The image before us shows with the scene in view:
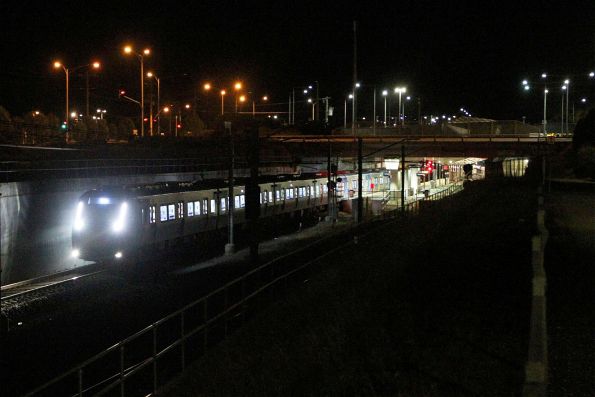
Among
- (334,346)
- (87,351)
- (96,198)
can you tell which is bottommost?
(87,351)

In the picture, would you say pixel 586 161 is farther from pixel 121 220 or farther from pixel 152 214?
pixel 121 220

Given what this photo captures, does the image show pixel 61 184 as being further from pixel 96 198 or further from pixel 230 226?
pixel 230 226

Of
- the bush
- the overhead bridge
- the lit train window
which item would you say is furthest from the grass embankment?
the bush

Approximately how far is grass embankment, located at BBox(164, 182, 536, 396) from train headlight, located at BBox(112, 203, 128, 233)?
8.55 metres

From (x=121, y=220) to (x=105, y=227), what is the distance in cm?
67

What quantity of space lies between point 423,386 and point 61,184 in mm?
21528

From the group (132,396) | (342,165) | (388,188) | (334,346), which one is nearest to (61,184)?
(132,396)

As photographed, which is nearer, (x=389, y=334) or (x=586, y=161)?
(x=389, y=334)

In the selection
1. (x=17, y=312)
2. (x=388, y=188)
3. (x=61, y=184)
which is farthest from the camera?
(x=388, y=188)

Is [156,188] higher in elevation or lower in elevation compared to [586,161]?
lower

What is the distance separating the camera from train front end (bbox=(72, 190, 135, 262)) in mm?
24719

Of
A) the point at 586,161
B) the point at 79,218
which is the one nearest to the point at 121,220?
the point at 79,218

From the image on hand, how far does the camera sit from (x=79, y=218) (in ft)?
84.6

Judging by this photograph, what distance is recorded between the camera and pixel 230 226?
2872cm
